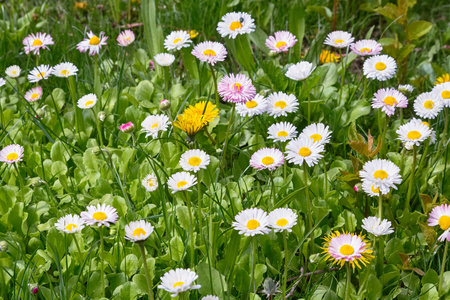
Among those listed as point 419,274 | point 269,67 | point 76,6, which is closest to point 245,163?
point 269,67

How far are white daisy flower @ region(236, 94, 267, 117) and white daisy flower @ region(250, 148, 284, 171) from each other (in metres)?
0.20

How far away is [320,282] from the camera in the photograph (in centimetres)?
175

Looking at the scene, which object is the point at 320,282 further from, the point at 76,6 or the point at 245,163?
the point at 76,6

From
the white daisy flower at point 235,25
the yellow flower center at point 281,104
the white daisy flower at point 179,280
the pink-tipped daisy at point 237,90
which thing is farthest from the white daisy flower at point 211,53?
the white daisy flower at point 179,280

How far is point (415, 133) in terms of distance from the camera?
191 centimetres

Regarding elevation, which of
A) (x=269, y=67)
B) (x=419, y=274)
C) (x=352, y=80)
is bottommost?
(x=419, y=274)

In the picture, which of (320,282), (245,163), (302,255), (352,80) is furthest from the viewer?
(352,80)

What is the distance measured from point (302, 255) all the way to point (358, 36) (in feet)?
6.60

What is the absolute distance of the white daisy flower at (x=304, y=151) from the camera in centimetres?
172

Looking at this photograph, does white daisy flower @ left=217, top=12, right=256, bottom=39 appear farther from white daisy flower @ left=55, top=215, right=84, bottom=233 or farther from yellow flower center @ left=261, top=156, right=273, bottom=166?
white daisy flower @ left=55, top=215, right=84, bottom=233

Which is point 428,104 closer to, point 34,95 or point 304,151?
point 304,151

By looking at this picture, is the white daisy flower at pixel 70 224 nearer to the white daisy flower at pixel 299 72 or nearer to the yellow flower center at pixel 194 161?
the yellow flower center at pixel 194 161

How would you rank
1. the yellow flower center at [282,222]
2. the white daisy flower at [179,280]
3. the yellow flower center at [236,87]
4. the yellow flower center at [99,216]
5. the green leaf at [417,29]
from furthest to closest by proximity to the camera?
1. the green leaf at [417,29]
2. the yellow flower center at [236,87]
3. the yellow flower center at [99,216]
4. the yellow flower center at [282,222]
5. the white daisy flower at [179,280]

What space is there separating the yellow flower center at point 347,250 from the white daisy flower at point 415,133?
0.55 metres
